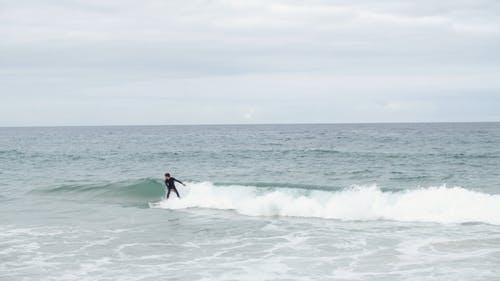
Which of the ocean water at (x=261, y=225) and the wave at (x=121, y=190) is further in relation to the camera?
the wave at (x=121, y=190)

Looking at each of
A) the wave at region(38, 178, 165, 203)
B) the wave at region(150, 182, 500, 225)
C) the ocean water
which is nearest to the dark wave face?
the wave at region(38, 178, 165, 203)

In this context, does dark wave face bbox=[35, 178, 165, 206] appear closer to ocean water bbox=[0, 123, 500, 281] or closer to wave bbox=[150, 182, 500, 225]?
ocean water bbox=[0, 123, 500, 281]

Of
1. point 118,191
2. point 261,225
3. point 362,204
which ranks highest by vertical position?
point 362,204

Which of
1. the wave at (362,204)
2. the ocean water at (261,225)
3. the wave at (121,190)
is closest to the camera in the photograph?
the ocean water at (261,225)

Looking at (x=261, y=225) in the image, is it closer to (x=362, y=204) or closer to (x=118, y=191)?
(x=362, y=204)

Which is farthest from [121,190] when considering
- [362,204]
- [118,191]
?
[362,204]

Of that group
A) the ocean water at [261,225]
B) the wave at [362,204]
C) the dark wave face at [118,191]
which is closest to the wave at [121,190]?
the dark wave face at [118,191]

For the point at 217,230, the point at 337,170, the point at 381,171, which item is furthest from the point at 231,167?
the point at 217,230

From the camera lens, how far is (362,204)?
23.1 metres

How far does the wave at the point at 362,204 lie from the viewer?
21.5 meters

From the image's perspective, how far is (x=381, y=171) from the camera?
115 feet

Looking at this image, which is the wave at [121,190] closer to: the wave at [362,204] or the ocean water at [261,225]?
the ocean water at [261,225]

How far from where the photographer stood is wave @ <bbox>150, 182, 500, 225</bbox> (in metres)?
21.5

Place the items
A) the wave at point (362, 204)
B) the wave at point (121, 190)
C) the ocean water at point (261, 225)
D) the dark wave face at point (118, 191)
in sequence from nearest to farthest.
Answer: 1. the ocean water at point (261, 225)
2. the wave at point (362, 204)
3. the dark wave face at point (118, 191)
4. the wave at point (121, 190)
